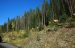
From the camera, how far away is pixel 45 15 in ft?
179

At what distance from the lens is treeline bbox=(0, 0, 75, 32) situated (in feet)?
93.7

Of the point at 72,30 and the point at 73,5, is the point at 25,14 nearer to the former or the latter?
the point at 73,5

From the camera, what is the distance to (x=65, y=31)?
57.9ft

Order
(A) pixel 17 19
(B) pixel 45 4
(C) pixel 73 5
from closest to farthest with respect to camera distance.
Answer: (C) pixel 73 5
(B) pixel 45 4
(A) pixel 17 19

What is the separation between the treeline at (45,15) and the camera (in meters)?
28.6

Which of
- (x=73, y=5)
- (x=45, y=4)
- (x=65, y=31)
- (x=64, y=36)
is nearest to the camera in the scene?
(x=64, y=36)

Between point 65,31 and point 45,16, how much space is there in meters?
36.3

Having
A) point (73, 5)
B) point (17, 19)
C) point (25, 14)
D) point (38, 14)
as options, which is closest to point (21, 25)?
point (17, 19)

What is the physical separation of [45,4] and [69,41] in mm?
37277

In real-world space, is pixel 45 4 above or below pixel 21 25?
above

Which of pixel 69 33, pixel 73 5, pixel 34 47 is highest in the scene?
pixel 73 5

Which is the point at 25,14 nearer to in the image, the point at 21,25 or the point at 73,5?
the point at 21,25

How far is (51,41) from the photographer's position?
16562 millimetres

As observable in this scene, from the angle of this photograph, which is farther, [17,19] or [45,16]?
[17,19]
